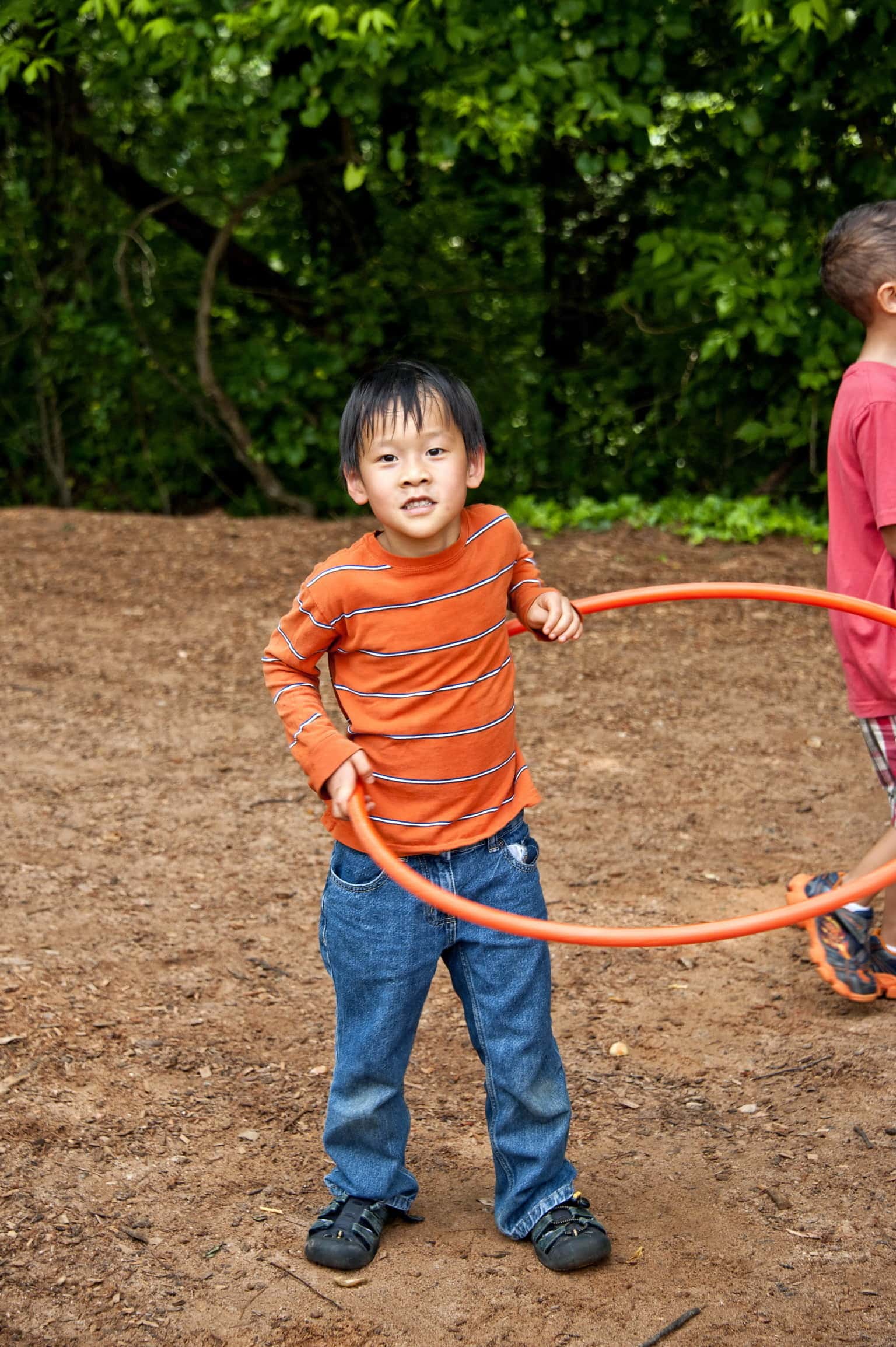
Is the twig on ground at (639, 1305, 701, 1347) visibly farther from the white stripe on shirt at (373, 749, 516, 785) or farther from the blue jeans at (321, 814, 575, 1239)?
the white stripe on shirt at (373, 749, 516, 785)

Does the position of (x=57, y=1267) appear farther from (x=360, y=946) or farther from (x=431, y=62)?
(x=431, y=62)

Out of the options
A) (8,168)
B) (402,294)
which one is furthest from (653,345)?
(8,168)

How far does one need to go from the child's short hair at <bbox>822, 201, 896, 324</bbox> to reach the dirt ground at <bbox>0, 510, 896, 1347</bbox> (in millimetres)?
1717

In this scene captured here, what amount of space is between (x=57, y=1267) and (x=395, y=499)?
1.51 m

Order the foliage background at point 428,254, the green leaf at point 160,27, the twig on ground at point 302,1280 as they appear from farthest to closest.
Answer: the foliage background at point 428,254
the green leaf at point 160,27
the twig on ground at point 302,1280

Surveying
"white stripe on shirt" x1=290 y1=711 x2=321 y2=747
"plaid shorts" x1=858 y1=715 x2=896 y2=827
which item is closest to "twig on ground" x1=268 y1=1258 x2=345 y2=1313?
"white stripe on shirt" x1=290 y1=711 x2=321 y2=747

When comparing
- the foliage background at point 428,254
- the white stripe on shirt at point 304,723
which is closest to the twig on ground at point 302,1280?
the white stripe on shirt at point 304,723

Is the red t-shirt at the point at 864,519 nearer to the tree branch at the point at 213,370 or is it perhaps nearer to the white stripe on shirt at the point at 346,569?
the white stripe on shirt at the point at 346,569

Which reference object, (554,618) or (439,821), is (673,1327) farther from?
(554,618)

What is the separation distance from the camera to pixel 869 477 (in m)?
3.02

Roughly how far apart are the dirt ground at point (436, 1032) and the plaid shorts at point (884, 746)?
0.60 meters

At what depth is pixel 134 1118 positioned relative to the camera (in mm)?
3057

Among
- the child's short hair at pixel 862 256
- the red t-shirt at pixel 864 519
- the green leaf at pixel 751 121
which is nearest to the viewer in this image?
the red t-shirt at pixel 864 519

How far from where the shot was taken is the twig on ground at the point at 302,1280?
246cm
